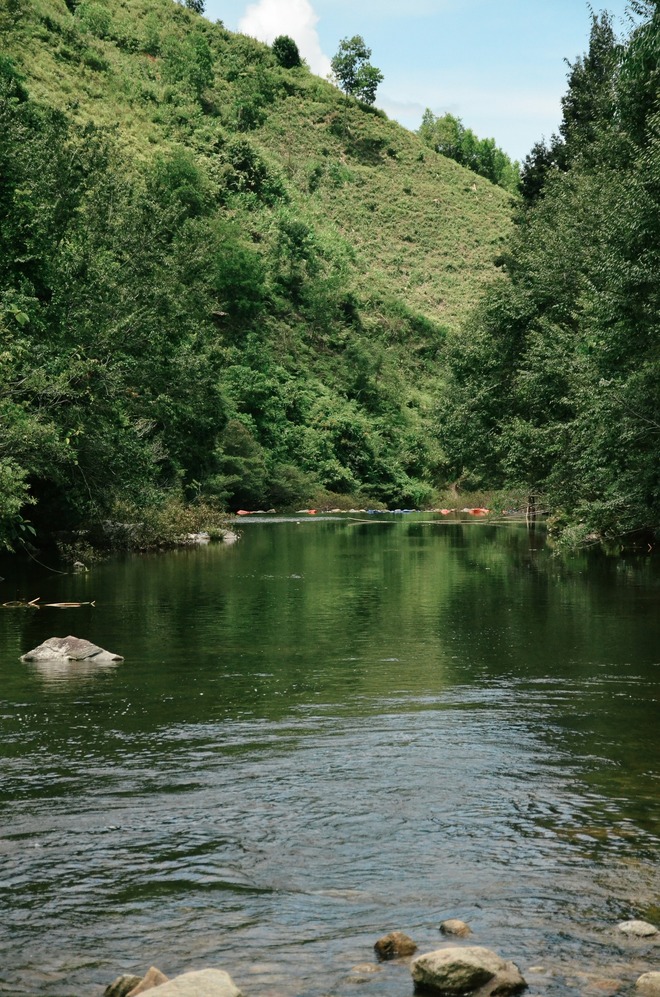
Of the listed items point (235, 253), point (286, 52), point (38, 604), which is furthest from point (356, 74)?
point (38, 604)

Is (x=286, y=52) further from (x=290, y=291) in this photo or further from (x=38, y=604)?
(x=38, y=604)

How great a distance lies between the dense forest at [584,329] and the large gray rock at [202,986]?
22.9m

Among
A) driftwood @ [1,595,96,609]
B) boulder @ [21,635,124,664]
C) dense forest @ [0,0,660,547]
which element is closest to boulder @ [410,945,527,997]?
boulder @ [21,635,124,664]

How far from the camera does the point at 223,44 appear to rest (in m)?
141

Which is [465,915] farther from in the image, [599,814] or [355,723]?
[355,723]

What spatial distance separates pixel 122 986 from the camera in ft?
21.6

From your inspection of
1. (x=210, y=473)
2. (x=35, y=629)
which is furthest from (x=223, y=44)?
(x=35, y=629)

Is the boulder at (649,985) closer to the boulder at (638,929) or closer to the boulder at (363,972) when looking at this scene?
→ the boulder at (638,929)

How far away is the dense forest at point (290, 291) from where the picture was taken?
2953 centimetres

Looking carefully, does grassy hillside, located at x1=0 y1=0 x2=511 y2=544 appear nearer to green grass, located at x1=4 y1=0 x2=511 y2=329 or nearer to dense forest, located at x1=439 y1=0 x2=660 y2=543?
green grass, located at x1=4 y1=0 x2=511 y2=329

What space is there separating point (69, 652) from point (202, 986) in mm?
13528

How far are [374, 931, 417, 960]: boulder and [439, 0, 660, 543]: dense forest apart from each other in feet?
71.1

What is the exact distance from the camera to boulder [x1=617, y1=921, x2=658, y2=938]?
7.51 meters

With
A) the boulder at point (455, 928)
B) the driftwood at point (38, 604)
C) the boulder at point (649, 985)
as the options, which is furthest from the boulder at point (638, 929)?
the driftwood at point (38, 604)
